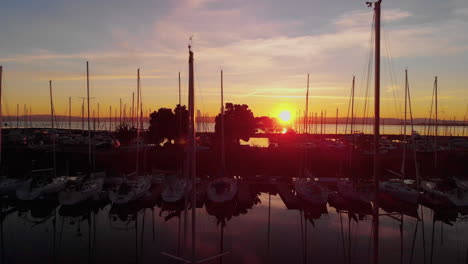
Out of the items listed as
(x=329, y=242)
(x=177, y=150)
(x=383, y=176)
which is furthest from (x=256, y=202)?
(x=177, y=150)

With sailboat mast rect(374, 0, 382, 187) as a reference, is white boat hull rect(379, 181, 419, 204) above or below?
below

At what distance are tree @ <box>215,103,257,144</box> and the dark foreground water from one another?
94.2 ft

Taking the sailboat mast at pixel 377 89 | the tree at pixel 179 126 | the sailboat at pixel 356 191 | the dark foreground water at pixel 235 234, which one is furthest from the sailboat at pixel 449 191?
the tree at pixel 179 126

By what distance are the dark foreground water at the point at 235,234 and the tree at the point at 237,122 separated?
94.2 ft

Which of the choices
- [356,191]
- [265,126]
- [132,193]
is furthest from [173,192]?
[265,126]

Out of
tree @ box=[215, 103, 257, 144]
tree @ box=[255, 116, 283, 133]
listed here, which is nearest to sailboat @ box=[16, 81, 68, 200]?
tree @ box=[215, 103, 257, 144]

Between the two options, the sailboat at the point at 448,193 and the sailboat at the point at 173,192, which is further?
the sailboat at the point at 173,192

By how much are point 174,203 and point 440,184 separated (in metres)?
20.6

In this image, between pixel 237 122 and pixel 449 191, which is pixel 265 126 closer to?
pixel 237 122

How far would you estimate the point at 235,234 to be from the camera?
70.5 feet

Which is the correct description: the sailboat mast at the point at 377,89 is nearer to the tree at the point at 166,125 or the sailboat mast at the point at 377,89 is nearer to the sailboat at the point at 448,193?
the sailboat at the point at 448,193

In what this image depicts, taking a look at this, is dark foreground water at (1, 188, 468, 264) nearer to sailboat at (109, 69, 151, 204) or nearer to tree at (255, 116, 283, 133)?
sailboat at (109, 69, 151, 204)

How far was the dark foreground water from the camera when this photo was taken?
1839 centimetres

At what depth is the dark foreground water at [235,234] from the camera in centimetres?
1839
